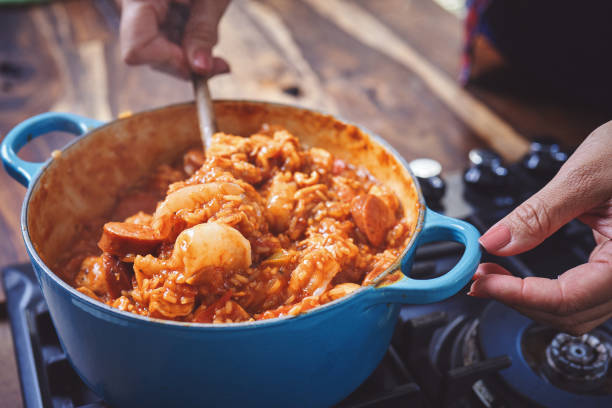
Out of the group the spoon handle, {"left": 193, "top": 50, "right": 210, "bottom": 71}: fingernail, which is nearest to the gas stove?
the spoon handle

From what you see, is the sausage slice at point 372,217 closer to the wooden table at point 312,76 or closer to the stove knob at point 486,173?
the stove knob at point 486,173

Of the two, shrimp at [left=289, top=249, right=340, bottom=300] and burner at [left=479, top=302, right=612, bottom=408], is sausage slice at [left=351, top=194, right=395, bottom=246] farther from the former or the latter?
burner at [left=479, top=302, right=612, bottom=408]

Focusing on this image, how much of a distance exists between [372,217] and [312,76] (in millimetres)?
1283

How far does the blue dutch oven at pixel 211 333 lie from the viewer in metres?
0.76

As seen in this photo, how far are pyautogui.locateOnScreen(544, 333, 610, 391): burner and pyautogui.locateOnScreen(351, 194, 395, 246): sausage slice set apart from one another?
43 centimetres

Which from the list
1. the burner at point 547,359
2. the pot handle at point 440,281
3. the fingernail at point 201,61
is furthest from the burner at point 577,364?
the fingernail at point 201,61

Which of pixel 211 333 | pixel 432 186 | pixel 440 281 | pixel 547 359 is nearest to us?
pixel 211 333

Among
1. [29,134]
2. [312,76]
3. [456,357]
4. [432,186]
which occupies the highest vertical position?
[29,134]

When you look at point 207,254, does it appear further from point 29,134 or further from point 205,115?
point 29,134

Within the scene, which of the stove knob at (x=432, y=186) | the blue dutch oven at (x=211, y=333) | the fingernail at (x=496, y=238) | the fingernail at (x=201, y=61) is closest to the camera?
the blue dutch oven at (x=211, y=333)

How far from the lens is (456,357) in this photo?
44.6 inches

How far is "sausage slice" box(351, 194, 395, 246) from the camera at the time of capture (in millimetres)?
1135

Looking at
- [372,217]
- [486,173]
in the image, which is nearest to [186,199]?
[372,217]

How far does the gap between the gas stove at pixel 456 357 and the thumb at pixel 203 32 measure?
710 mm
